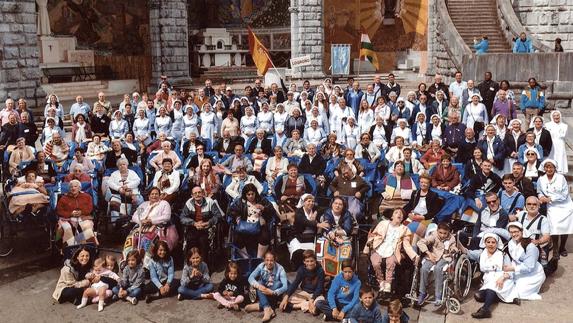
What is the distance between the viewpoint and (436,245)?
782cm

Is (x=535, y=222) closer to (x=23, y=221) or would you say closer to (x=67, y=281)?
(x=67, y=281)

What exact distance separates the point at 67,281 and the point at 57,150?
427 cm

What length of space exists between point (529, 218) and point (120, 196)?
259 inches

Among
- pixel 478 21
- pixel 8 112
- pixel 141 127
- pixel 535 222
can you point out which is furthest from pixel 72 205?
pixel 478 21

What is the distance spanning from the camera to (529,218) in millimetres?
8383

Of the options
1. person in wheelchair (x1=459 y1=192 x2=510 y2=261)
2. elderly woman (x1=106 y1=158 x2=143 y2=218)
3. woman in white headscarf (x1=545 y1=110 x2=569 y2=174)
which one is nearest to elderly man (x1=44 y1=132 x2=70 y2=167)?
elderly woman (x1=106 y1=158 x2=143 y2=218)

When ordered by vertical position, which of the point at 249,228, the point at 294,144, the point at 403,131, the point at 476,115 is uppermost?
the point at 476,115

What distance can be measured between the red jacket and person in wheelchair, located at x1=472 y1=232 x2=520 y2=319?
232 inches

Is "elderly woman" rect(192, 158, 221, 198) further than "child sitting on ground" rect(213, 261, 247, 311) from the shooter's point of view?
Yes

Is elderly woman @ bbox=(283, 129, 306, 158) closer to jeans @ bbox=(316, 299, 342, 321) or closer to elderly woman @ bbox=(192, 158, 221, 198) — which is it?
elderly woman @ bbox=(192, 158, 221, 198)

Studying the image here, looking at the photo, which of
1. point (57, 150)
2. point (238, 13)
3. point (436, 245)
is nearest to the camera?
point (436, 245)

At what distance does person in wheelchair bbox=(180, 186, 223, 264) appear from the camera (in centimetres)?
889

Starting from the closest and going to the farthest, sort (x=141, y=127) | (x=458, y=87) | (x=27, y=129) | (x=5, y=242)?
(x=5, y=242), (x=27, y=129), (x=141, y=127), (x=458, y=87)

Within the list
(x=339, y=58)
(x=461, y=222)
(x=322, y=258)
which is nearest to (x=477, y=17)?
(x=339, y=58)
